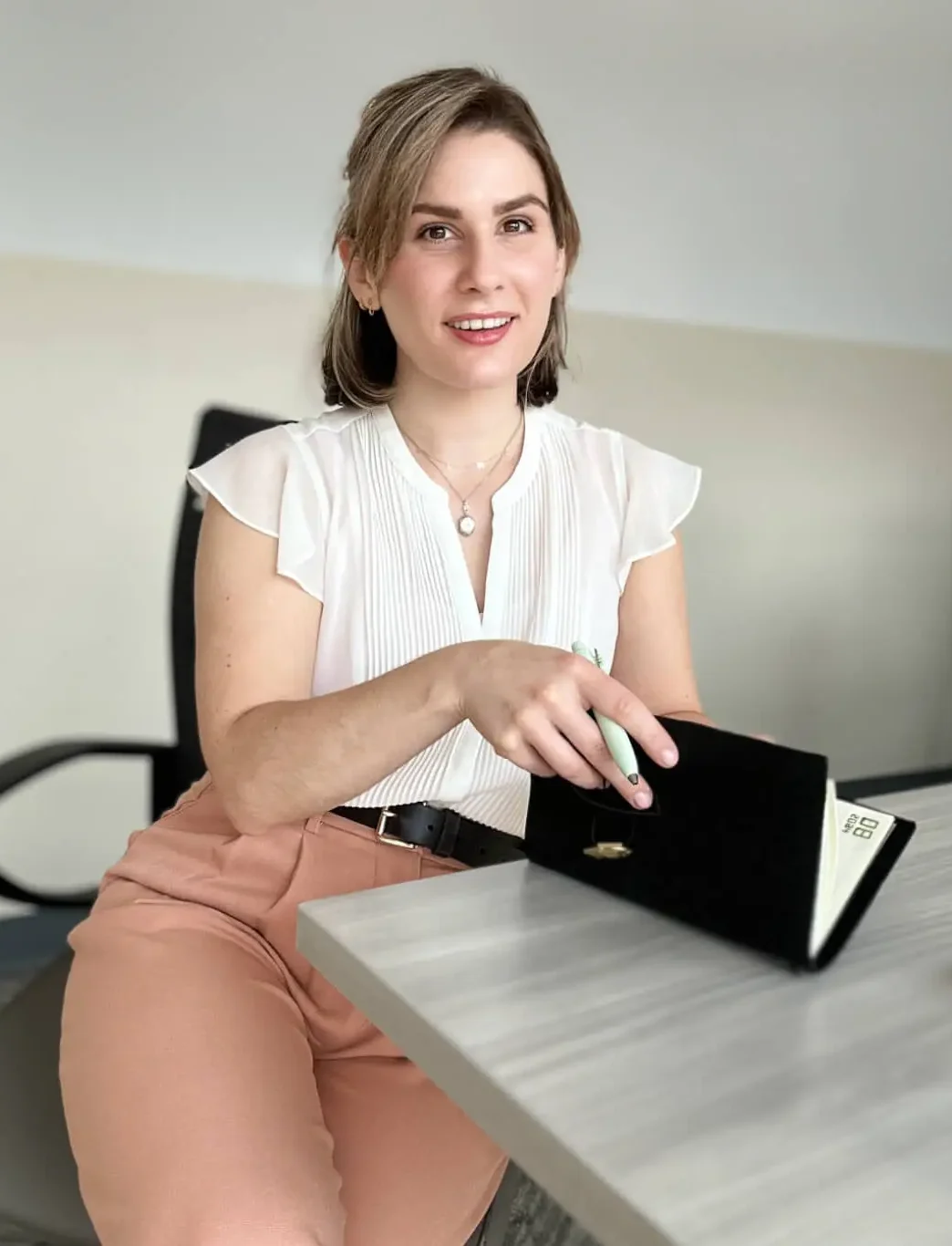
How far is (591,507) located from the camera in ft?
3.67

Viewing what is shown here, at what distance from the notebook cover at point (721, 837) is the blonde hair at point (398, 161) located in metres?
0.58

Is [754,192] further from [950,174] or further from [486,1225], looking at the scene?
[486,1225]

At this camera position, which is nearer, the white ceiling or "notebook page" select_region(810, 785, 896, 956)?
"notebook page" select_region(810, 785, 896, 956)

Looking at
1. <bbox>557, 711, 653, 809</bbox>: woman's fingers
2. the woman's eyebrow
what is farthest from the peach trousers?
the woman's eyebrow

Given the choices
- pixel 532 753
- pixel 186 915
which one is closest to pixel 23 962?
pixel 186 915

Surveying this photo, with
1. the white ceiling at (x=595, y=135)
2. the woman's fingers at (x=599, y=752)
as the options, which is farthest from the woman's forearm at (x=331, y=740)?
the white ceiling at (x=595, y=135)

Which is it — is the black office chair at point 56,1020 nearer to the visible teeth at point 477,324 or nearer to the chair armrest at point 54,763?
the chair armrest at point 54,763

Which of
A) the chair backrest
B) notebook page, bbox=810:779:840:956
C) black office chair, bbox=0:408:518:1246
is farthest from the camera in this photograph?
the chair backrest

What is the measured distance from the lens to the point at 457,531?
1062mm

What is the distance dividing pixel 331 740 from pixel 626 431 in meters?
1.57

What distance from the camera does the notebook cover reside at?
59 cm

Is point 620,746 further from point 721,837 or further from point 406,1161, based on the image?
point 406,1161

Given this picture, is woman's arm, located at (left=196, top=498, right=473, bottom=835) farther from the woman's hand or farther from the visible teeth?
the visible teeth

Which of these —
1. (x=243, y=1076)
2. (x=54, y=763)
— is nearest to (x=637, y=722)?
(x=243, y=1076)
